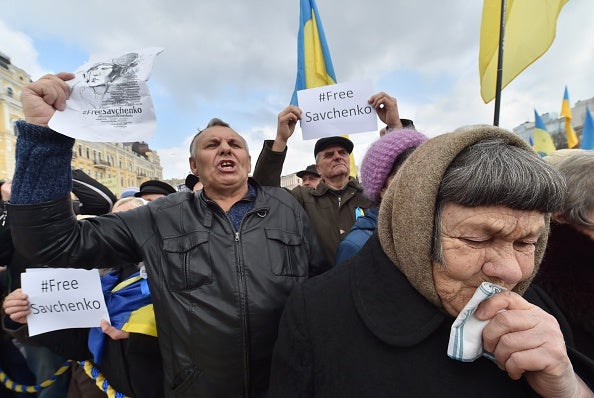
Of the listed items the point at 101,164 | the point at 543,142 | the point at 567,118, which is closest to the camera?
the point at 543,142

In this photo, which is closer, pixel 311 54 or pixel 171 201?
pixel 171 201

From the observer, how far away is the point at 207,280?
1.69 meters

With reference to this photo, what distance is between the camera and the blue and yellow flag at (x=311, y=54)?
407 cm

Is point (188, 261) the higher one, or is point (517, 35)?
point (517, 35)

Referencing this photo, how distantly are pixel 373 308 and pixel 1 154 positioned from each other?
47.7 m

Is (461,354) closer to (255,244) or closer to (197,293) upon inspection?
(255,244)

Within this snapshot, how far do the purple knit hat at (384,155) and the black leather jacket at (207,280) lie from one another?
586mm

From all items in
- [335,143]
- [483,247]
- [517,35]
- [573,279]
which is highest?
[517,35]

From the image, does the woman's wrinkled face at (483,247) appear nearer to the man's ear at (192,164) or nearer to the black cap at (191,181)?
the man's ear at (192,164)

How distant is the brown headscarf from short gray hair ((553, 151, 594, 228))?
1.54 ft

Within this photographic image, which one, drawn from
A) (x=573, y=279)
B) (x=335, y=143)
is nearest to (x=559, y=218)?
(x=573, y=279)

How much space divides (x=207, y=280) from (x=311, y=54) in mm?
3525

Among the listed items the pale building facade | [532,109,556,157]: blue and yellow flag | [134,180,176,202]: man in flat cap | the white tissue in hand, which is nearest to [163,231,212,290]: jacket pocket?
the white tissue in hand

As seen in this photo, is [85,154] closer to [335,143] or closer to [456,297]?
[335,143]
